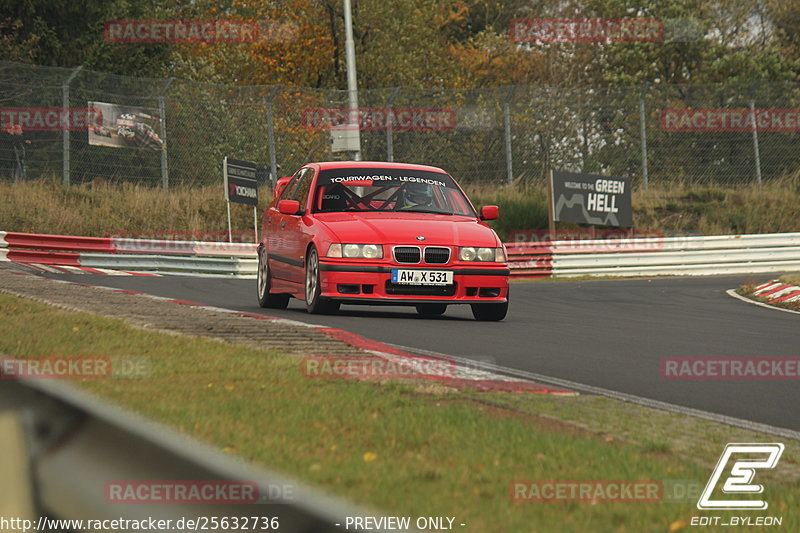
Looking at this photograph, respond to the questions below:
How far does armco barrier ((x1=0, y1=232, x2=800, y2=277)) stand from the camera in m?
23.9

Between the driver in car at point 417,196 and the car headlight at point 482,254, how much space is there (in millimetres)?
1120

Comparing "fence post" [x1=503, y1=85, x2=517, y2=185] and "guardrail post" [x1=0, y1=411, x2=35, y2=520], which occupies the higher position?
Result: "fence post" [x1=503, y1=85, x2=517, y2=185]

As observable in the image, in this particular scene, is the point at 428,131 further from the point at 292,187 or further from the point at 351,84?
the point at 292,187

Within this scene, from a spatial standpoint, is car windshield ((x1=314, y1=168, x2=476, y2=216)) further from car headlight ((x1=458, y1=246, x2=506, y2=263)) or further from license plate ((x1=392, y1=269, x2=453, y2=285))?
license plate ((x1=392, y1=269, x2=453, y2=285))

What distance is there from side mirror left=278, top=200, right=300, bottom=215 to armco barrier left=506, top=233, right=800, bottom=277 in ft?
43.2

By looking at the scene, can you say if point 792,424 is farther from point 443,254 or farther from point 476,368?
point 443,254

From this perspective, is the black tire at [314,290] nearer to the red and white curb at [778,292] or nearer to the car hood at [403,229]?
the car hood at [403,229]

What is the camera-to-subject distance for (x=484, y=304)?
12508 mm

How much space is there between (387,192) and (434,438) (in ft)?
26.0

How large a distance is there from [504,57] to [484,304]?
40305mm

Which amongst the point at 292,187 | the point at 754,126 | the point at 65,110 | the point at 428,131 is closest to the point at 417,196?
the point at 292,187

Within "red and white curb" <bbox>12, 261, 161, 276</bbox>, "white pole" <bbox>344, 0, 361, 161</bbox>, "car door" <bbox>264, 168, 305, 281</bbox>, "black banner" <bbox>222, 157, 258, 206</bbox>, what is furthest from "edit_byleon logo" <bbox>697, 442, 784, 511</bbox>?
"black banner" <bbox>222, 157, 258, 206</bbox>

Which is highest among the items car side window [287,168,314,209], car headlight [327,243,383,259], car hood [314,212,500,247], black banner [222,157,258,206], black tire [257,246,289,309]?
black banner [222,157,258,206]

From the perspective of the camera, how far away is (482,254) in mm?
12141
